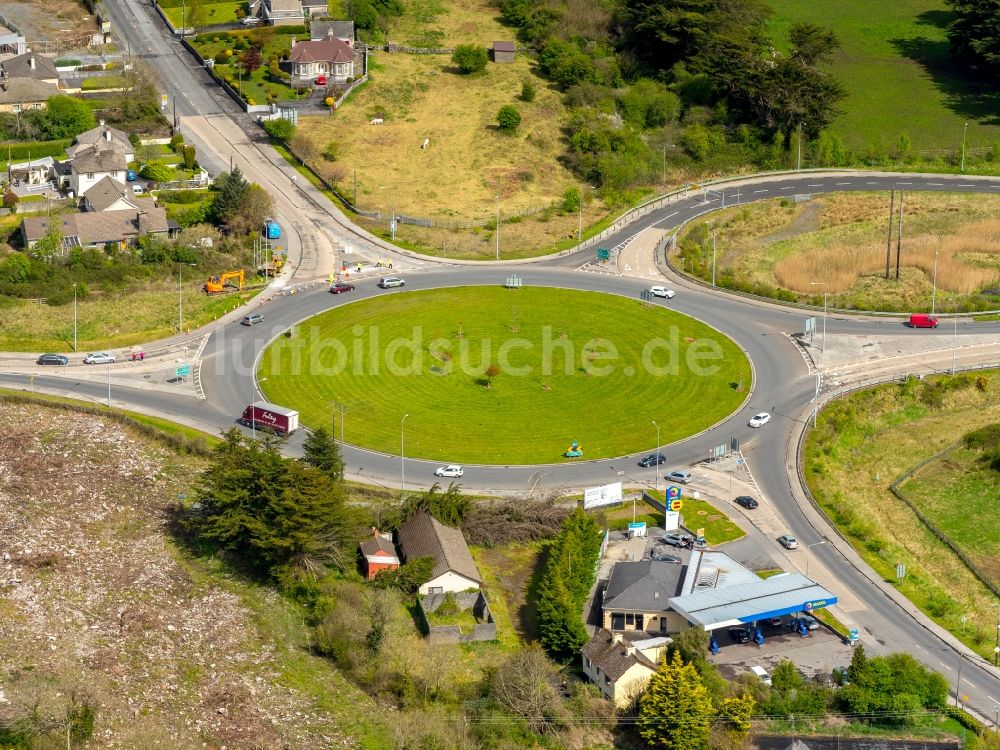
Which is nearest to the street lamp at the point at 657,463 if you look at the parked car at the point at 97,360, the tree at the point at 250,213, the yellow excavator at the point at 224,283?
the yellow excavator at the point at 224,283

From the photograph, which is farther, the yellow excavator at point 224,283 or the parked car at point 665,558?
the yellow excavator at point 224,283

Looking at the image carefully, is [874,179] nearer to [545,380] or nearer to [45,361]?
[545,380]

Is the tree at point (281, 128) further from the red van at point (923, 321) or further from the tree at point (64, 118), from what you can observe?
the red van at point (923, 321)

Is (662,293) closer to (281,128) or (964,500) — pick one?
(964,500)

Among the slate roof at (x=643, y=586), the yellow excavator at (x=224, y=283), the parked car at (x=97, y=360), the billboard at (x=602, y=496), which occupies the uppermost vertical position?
the yellow excavator at (x=224, y=283)

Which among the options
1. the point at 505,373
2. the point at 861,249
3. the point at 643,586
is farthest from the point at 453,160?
the point at 643,586

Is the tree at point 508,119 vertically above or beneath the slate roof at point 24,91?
beneath

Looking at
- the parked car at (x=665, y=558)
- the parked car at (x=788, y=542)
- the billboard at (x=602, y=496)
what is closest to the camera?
the parked car at (x=665, y=558)
